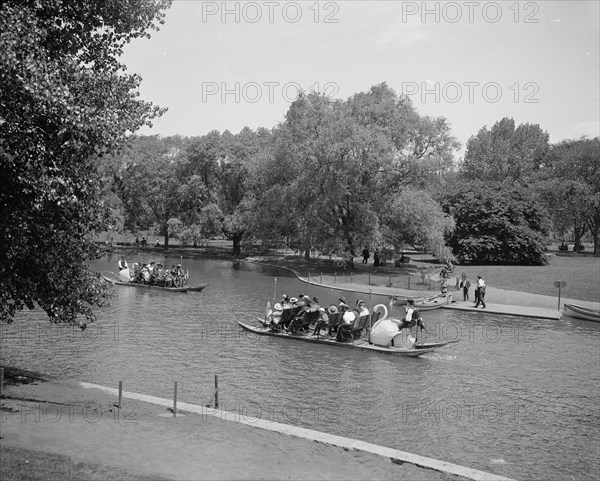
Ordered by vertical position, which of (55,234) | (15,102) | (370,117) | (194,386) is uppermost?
(370,117)

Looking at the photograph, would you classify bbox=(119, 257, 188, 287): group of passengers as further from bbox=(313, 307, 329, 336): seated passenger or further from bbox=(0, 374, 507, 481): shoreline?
bbox=(0, 374, 507, 481): shoreline

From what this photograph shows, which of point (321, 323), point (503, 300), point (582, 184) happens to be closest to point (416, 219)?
point (503, 300)

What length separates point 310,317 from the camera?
2859 cm

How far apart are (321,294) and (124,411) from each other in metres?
29.2

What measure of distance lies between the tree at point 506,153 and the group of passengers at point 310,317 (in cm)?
9093

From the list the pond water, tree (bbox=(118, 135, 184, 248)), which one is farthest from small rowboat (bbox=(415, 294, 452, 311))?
tree (bbox=(118, 135, 184, 248))

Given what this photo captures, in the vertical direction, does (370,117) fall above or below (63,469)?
above

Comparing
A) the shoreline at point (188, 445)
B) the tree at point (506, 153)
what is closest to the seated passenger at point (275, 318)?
the shoreline at point (188, 445)

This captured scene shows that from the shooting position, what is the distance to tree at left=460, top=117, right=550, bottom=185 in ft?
381

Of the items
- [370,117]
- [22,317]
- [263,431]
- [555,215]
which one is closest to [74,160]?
[263,431]

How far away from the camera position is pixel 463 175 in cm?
12181

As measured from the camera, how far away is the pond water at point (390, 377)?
15961mm

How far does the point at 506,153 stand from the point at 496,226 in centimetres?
5628

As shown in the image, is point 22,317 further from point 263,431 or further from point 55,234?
point 263,431
